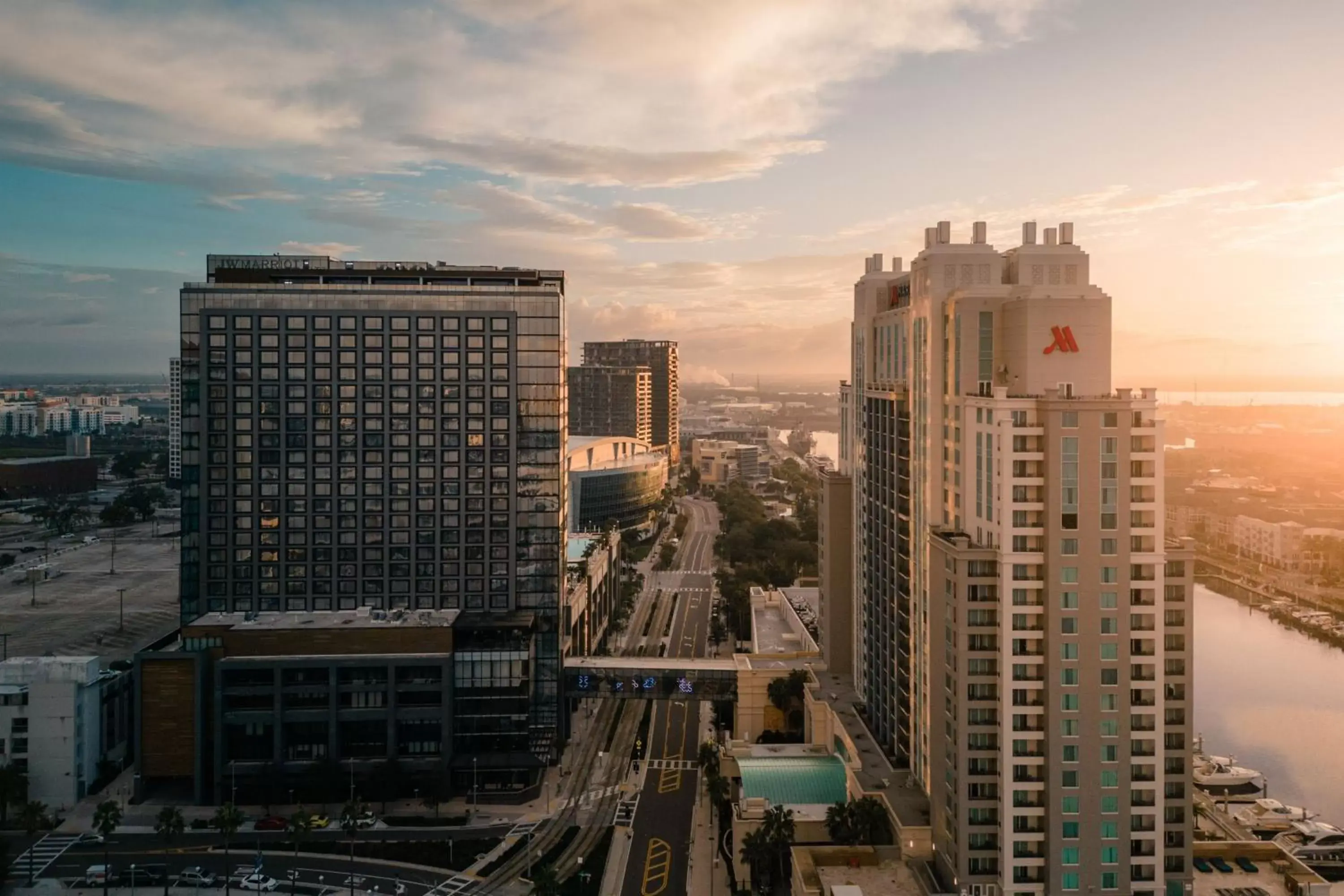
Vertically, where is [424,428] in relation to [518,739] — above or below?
above

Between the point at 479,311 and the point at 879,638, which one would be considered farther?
the point at 479,311

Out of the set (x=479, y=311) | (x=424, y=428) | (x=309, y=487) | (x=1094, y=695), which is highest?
(x=479, y=311)

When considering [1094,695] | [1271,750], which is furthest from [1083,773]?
[1271,750]

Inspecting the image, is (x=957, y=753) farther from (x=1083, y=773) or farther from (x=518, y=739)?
(x=518, y=739)

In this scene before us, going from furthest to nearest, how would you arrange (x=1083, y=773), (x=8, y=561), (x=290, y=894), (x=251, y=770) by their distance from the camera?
(x=8, y=561), (x=251, y=770), (x=290, y=894), (x=1083, y=773)

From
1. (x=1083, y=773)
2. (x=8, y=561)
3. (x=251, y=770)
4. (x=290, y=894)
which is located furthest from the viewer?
(x=8, y=561)
